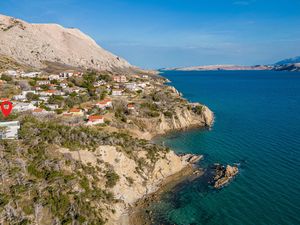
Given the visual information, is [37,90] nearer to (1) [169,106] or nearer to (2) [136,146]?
(1) [169,106]

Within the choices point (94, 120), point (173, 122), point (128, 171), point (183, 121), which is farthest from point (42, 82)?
point (128, 171)

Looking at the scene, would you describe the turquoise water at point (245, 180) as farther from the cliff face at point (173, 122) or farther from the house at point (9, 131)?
the house at point (9, 131)

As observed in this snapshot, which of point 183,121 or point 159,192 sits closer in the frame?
point 159,192

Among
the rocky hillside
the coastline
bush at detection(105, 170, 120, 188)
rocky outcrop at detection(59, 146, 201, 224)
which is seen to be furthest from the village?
the rocky hillside

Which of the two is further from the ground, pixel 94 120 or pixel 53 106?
pixel 53 106

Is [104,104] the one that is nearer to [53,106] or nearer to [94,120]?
[53,106]

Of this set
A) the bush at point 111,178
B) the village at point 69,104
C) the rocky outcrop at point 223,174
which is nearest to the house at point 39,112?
the village at point 69,104

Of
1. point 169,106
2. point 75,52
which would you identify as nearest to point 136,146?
point 169,106

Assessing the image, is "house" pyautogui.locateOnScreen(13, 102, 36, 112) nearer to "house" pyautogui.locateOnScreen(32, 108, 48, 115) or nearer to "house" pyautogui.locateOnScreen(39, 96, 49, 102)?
"house" pyautogui.locateOnScreen(32, 108, 48, 115)
